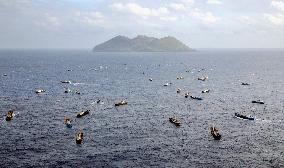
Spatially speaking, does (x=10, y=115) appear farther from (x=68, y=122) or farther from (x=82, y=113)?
(x=82, y=113)

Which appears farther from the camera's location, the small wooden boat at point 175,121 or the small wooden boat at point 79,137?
the small wooden boat at point 175,121

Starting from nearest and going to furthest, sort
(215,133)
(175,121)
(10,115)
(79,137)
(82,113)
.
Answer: (79,137) → (215,133) → (175,121) → (10,115) → (82,113)

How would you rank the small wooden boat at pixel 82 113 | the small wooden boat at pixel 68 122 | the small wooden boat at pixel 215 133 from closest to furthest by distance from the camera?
1. the small wooden boat at pixel 215 133
2. the small wooden boat at pixel 68 122
3. the small wooden boat at pixel 82 113

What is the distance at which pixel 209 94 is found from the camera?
646ft

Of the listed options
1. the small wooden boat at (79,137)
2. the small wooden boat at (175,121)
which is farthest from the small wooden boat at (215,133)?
the small wooden boat at (79,137)

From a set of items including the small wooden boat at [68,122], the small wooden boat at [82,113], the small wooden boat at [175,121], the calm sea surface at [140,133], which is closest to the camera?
the calm sea surface at [140,133]

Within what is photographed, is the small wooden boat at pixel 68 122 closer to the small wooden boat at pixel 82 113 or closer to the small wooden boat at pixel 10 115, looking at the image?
the small wooden boat at pixel 82 113

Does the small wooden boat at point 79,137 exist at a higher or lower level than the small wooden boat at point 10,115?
lower

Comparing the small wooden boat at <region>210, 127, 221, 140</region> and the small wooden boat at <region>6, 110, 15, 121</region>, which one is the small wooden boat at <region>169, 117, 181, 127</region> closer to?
the small wooden boat at <region>210, 127, 221, 140</region>

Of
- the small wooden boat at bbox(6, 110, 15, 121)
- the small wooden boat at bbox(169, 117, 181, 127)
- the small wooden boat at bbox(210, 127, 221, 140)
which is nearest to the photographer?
the small wooden boat at bbox(210, 127, 221, 140)

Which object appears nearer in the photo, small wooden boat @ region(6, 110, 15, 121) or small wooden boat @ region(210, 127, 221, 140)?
small wooden boat @ region(210, 127, 221, 140)

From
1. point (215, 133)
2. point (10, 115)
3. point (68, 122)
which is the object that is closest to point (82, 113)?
point (68, 122)

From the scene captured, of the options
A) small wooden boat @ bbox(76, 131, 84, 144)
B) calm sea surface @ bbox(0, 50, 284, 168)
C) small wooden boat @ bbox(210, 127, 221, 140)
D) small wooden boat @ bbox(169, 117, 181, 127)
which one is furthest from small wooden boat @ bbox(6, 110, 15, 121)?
small wooden boat @ bbox(210, 127, 221, 140)

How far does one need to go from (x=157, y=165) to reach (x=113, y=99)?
88671mm
